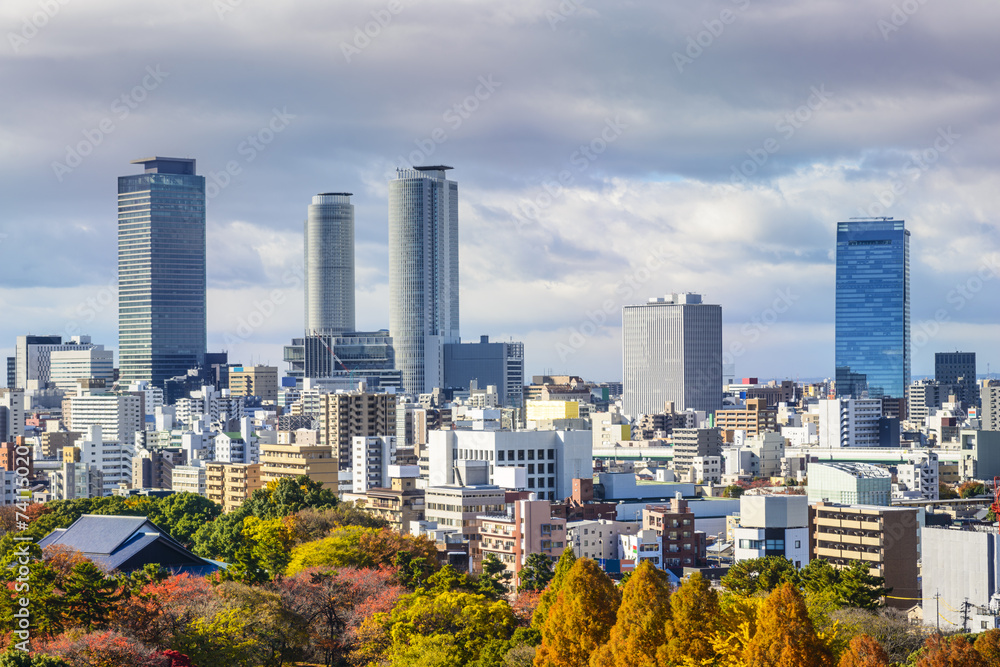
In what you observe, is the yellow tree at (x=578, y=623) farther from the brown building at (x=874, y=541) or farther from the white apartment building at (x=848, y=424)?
the white apartment building at (x=848, y=424)

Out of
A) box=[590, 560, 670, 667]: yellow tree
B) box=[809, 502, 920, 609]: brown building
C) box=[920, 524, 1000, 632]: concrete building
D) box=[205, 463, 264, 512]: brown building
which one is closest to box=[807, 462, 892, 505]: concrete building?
box=[809, 502, 920, 609]: brown building

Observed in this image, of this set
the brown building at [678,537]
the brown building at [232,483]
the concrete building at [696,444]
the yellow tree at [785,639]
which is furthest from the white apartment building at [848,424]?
the yellow tree at [785,639]

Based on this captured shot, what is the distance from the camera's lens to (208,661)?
129 ft

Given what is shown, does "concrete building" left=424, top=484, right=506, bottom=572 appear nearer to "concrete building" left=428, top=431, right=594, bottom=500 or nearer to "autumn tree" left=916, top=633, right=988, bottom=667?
"concrete building" left=428, top=431, right=594, bottom=500

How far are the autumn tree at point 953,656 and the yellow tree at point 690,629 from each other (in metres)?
5.01

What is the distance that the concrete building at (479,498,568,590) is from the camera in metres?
71.7

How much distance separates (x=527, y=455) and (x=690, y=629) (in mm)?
58577

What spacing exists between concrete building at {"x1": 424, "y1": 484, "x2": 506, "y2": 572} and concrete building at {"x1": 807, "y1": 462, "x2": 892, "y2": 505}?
62.4ft

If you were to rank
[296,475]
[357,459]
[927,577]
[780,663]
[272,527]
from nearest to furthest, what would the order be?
[780,663] < [927,577] < [272,527] < [296,475] < [357,459]

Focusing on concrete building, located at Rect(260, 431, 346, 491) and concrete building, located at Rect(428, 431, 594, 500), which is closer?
concrete building, located at Rect(428, 431, 594, 500)

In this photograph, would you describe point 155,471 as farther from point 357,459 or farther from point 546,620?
point 546,620

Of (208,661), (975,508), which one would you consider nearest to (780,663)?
(208,661)

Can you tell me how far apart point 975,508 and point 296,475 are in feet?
162

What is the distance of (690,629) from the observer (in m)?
34.3
